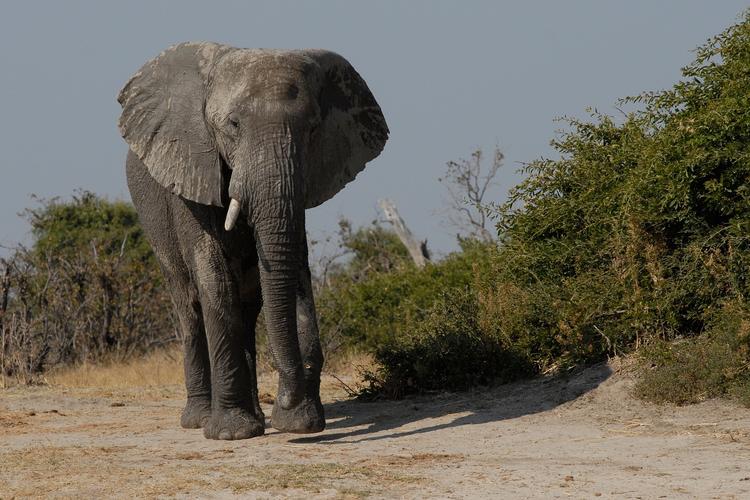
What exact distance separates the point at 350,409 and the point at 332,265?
10485 mm

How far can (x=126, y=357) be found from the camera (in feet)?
55.1

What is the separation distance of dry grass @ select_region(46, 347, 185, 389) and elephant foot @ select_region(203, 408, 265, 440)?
16.6ft

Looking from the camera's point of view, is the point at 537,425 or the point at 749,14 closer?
the point at 537,425

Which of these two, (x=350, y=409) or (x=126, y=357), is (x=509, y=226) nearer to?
(x=350, y=409)

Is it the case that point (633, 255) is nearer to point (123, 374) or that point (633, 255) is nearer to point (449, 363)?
point (449, 363)

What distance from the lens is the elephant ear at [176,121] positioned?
330 inches

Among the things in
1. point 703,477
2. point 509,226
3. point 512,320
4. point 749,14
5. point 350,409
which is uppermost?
point 749,14

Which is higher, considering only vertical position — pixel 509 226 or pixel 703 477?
pixel 509 226

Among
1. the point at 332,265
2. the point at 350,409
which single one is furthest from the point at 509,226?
the point at 332,265

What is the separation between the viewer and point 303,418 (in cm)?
855

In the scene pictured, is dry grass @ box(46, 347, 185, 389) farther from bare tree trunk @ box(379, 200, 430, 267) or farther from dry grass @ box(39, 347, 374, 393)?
bare tree trunk @ box(379, 200, 430, 267)

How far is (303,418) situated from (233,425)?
1.69 ft

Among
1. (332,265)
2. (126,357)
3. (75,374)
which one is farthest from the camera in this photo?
(332,265)

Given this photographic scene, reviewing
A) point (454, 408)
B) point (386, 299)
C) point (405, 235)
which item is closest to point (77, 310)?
point (386, 299)
